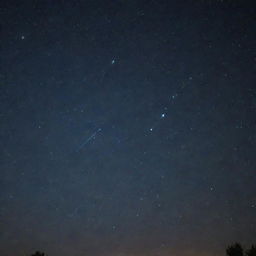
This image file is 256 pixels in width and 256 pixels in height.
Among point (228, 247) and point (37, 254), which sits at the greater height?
point (37, 254)

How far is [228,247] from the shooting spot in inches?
1272

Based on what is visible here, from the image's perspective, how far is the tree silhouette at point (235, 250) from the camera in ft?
104

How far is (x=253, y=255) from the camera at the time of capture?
30.5 metres

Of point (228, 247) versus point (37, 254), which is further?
point (37, 254)

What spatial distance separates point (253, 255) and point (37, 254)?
81.6 feet

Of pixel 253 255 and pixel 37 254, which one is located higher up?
pixel 37 254

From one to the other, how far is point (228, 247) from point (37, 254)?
22588 millimetres

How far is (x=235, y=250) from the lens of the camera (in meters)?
31.8

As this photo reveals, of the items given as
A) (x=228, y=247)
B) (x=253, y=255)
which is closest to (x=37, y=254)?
(x=228, y=247)

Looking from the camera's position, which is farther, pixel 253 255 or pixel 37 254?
pixel 37 254

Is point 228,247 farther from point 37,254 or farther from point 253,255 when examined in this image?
point 37,254

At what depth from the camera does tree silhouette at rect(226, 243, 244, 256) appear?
3159cm
